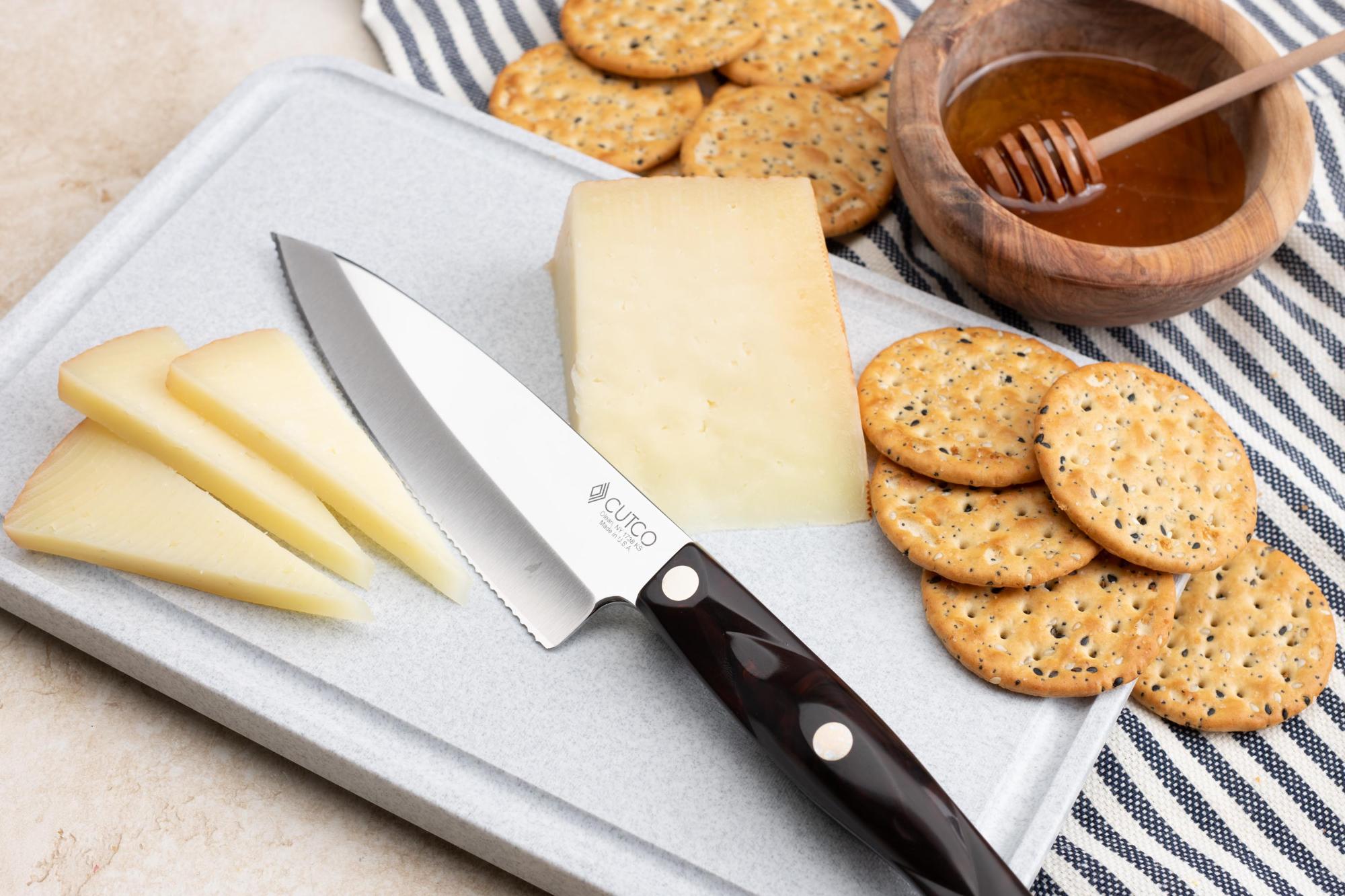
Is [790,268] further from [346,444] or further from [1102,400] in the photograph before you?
[346,444]

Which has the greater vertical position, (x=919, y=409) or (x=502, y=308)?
(x=502, y=308)

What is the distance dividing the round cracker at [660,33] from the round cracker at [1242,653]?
3.76ft

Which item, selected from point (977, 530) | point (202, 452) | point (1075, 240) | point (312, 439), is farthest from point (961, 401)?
point (202, 452)

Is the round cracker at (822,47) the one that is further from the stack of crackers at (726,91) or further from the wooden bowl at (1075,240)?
the wooden bowl at (1075,240)

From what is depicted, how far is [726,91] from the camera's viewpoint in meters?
1.94

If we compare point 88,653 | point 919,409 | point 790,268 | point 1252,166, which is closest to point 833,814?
point 919,409

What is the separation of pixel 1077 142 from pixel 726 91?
0.61 meters

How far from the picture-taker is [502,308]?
5.45 feet

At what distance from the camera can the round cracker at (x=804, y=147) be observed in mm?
1828

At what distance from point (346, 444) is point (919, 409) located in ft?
2.44

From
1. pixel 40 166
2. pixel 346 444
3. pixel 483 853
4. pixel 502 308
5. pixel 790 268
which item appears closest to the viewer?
pixel 483 853

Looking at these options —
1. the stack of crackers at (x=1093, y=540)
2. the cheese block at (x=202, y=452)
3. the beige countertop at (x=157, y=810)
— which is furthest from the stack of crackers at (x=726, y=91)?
the beige countertop at (x=157, y=810)

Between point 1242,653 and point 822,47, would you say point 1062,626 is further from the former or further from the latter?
point 822,47

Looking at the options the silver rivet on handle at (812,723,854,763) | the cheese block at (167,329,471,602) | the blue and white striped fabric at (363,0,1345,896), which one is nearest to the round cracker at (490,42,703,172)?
the blue and white striped fabric at (363,0,1345,896)
